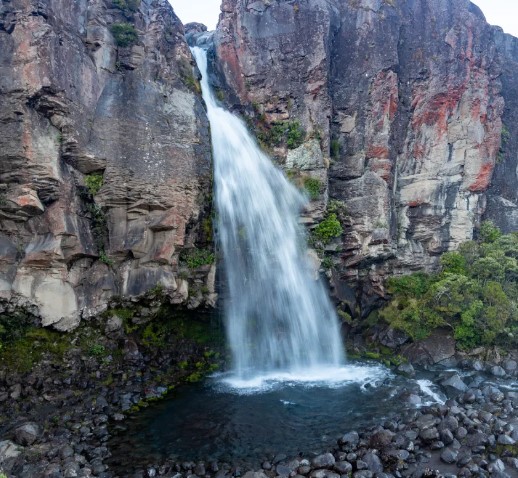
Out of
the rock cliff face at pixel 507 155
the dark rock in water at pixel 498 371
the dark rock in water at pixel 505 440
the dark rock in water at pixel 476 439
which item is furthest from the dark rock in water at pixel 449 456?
the rock cliff face at pixel 507 155

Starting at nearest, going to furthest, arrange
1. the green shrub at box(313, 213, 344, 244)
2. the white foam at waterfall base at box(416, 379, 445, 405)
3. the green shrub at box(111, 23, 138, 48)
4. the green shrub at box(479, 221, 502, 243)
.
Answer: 1. the white foam at waterfall base at box(416, 379, 445, 405)
2. the green shrub at box(111, 23, 138, 48)
3. the green shrub at box(313, 213, 344, 244)
4. the green shrub at box(479, 221, 502, 243)

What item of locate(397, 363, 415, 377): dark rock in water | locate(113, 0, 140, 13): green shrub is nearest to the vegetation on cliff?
locate(397, 363, 415, 377): dark rock in water

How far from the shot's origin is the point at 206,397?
13.9 m

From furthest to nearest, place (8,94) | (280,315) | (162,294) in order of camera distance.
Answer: (280,315) → (162,294) → (8,94)

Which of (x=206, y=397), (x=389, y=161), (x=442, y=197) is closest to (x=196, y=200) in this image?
(x=206, y=397)

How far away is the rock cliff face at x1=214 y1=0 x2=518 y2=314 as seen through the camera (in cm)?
2014

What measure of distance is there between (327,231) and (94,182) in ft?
31.2

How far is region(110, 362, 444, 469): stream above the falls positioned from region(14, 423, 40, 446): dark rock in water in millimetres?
1847

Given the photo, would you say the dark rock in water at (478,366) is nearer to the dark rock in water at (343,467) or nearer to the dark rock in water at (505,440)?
the dark rock in water at (505,440)

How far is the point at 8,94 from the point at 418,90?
58.5 feet

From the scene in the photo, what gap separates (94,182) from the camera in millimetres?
14820

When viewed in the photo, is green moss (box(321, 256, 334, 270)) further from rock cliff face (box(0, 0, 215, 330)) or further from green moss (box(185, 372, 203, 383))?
green moss (box(185, 372, 203, 383))

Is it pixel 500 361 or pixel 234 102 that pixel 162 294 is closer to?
pixel 234 102

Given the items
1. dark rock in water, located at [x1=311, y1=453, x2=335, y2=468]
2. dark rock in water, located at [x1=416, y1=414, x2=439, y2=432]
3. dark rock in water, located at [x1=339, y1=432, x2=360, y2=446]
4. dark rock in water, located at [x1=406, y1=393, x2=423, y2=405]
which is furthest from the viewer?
dark rock in water, located at [x1=406, y1=393, x2=423, y2=405]
